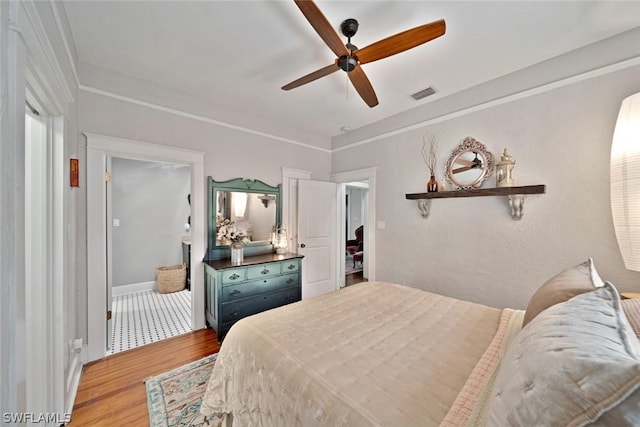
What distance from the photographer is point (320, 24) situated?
1.35m

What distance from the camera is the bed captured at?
0.50 meters

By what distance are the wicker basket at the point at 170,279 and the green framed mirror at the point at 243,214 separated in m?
1.80

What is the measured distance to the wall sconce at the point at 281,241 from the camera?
345 centimetres

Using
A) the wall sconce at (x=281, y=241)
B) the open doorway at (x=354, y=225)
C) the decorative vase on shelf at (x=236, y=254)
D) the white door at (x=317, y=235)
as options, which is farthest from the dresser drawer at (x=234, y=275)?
the open doorway at (x=354, y=225)

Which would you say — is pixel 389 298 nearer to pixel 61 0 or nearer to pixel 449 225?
pixel 449 225

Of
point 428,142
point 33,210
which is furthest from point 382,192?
point 33,210

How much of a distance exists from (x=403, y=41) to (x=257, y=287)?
263 cm

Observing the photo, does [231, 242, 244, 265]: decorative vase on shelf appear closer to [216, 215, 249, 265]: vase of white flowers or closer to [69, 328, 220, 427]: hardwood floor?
[216, 215, 249, 265]: vase of white flowers

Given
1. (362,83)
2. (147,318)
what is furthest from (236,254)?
(362,83)

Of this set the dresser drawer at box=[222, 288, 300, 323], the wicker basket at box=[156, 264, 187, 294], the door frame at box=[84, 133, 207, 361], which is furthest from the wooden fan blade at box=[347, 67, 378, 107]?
the wicker basket at box=[156, 264, 187, 294]

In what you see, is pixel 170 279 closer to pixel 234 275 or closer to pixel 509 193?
pixel 234 275

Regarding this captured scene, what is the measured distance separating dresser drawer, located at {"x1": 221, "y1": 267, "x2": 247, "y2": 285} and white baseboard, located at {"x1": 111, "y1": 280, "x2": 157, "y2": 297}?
109 inches

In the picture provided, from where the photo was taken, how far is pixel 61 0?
154 cm

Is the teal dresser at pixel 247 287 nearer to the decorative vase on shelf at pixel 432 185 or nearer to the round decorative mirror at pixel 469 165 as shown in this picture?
the decorative vase on shelf at pixel 432 185
